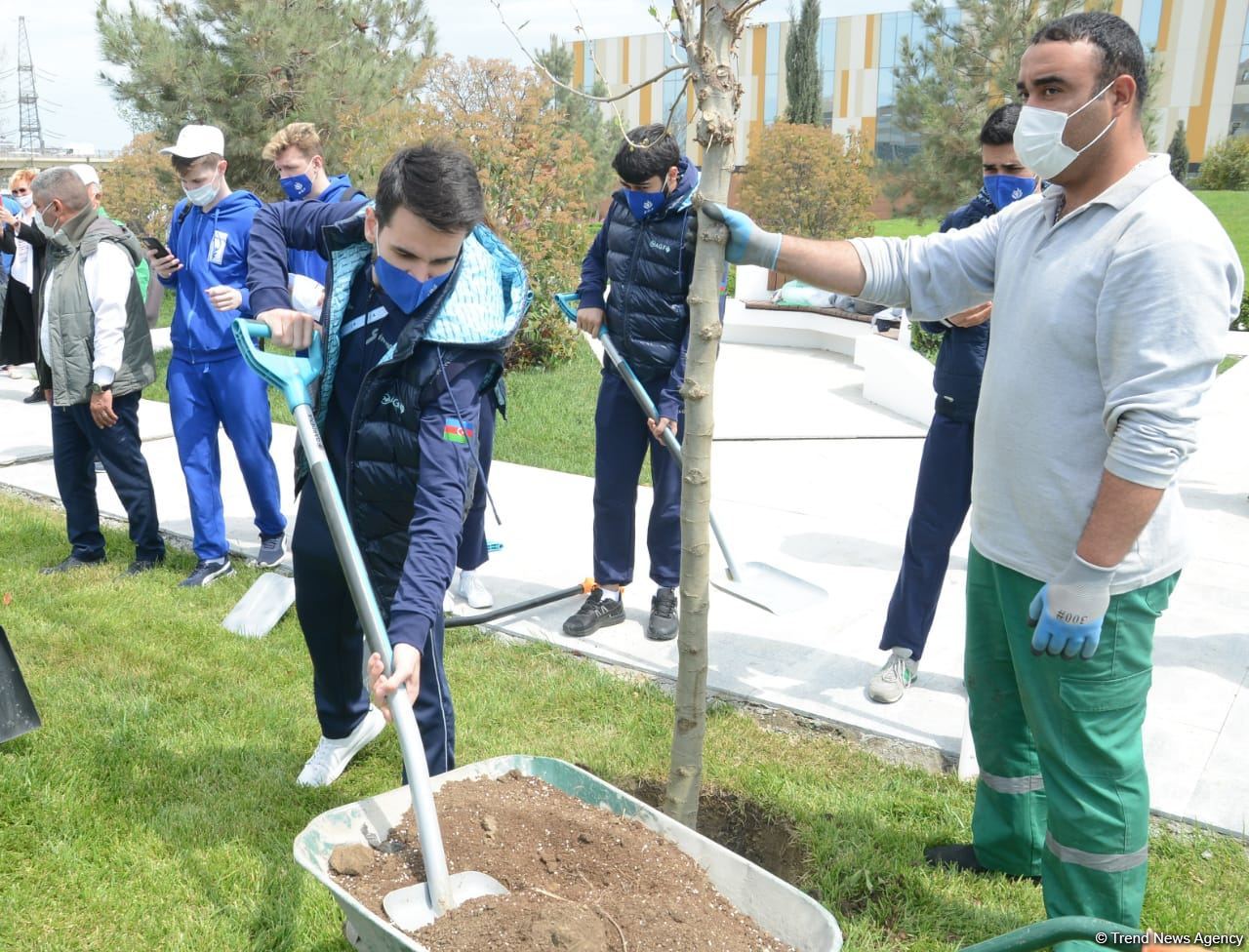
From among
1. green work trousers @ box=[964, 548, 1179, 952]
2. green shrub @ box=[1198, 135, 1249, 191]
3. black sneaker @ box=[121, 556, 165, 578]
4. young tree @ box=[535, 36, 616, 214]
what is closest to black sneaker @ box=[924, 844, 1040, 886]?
green work trousers @ box=[964, 548, 1179, 952]

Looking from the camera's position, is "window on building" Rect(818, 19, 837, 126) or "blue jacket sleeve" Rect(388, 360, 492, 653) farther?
"window on building" Rect(818, 19, 837, 126)

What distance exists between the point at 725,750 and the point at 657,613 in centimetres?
113

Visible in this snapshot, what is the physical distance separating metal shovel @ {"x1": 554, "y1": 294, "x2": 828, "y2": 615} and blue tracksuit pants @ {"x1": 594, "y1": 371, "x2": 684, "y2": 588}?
0.30 ft

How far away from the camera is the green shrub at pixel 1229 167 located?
30984 mm

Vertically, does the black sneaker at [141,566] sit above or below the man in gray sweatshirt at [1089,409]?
below

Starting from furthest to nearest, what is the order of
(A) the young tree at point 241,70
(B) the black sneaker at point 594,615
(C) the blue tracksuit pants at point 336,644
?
(A) the young tree at point 241,70 < (B) the black sneaker at point 594,615 < (C) the blue tracksuit pants at point 336,644

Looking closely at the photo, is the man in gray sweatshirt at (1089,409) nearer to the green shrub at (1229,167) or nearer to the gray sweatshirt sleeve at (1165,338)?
the gray sweatshirt sleeve at (1165,338)

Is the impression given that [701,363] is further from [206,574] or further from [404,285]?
[206,574]

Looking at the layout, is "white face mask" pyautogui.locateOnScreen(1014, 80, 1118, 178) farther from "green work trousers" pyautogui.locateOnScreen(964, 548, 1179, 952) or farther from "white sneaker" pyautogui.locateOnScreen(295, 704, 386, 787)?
"white sneaker" pyautogui.locateOnScreen(295, 704, 386, 787)

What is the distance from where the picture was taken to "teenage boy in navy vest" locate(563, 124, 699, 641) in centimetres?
429

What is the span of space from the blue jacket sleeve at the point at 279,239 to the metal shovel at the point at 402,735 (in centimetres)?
91

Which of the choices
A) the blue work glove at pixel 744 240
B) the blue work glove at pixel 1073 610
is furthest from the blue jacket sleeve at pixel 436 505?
the blue work glove at pixel 1073 610

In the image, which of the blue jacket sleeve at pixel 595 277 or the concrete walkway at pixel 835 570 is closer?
the concrete walkway at pixel 835 570

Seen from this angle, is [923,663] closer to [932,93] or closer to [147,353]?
[147,353]
